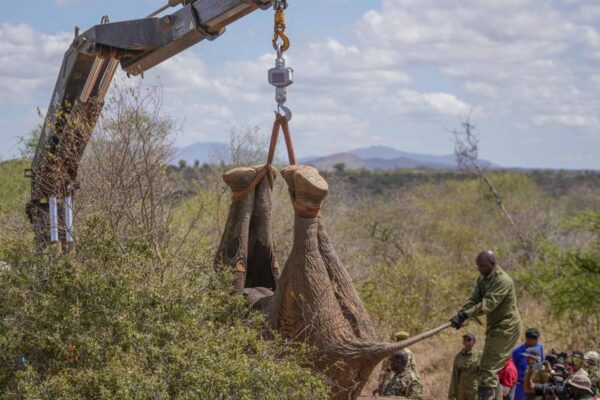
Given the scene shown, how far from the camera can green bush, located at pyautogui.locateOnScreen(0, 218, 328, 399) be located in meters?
7.15

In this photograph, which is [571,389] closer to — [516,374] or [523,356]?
[516,374]

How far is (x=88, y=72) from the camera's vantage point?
441 inches

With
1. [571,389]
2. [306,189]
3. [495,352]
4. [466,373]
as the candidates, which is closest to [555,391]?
[495,352]

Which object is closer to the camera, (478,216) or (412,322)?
(412,322)

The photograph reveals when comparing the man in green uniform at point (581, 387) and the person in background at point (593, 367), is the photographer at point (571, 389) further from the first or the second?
the person in background at point (593, 367)

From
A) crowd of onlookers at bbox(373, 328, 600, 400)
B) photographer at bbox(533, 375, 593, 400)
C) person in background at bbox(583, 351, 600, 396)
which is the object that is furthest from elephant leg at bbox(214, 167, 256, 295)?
person in background at bbox(583, 351, 600, 396)

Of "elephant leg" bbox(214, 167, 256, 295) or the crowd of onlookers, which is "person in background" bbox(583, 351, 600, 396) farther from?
"elephant leg" bbox(214, 167, 256, 295)

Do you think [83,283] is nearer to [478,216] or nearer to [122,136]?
[122,136]

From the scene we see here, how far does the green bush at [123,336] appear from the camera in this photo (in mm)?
7152

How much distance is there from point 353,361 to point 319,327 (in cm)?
42

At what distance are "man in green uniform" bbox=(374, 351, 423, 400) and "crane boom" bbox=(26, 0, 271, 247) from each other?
153 inches

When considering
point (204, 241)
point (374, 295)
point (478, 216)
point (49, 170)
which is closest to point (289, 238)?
point (374, 295)

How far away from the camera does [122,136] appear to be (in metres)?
13.3

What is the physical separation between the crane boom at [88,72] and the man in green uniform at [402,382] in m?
3.87
